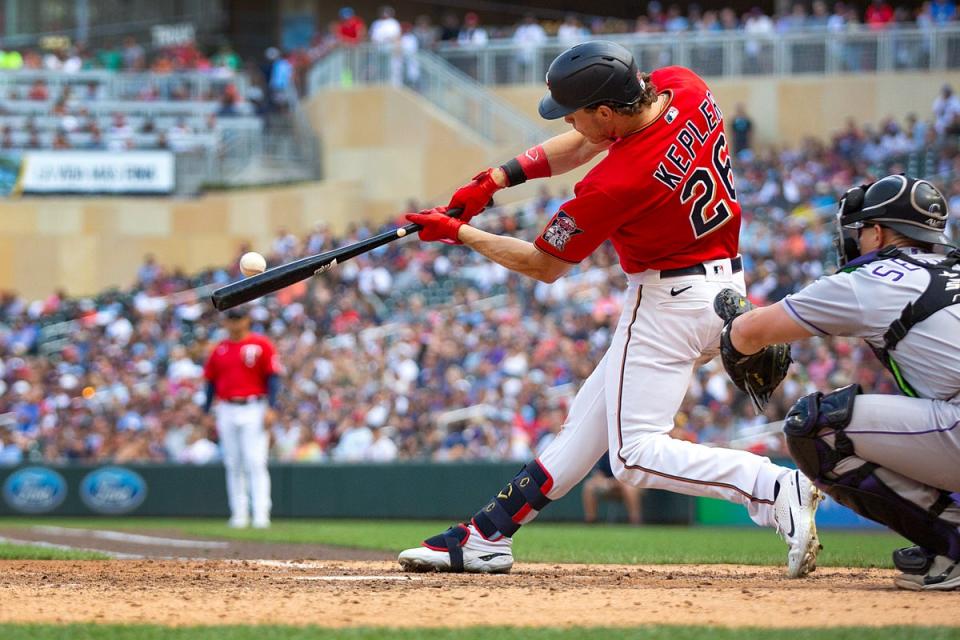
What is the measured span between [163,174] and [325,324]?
26.6 feet

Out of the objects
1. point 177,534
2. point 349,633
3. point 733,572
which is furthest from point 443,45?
point 349,633

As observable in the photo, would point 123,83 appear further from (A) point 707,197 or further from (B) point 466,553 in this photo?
(A) point 707,197

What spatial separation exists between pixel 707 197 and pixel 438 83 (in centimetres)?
2127

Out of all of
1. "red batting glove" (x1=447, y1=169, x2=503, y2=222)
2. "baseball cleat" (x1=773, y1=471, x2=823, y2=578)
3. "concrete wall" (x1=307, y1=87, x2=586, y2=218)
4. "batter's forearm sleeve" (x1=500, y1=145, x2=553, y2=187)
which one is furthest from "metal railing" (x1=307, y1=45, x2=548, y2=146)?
"baseball cleat" (x1=773, y1=471, x2=823, y2=578)

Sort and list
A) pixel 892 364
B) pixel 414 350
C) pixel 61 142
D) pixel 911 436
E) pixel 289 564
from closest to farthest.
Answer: pixel 911 436, pixel 892 364, pixel 289 564, pixel 414 350, pixel 61 142

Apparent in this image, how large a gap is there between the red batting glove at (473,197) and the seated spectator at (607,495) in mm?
8099

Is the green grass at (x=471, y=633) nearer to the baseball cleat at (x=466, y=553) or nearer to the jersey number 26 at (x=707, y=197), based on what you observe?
the baseball cleat at (x=466, y=553)

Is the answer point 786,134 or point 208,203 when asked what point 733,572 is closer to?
point 786,134

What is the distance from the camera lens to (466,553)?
5.81 meters

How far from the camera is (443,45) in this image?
26.4 m

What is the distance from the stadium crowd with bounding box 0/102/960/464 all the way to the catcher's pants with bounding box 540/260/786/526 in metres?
8.32

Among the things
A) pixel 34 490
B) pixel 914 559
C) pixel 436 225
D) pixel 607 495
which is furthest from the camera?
pixel 34 490

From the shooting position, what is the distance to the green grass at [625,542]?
7.16m

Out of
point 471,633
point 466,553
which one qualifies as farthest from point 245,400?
point 471,633
